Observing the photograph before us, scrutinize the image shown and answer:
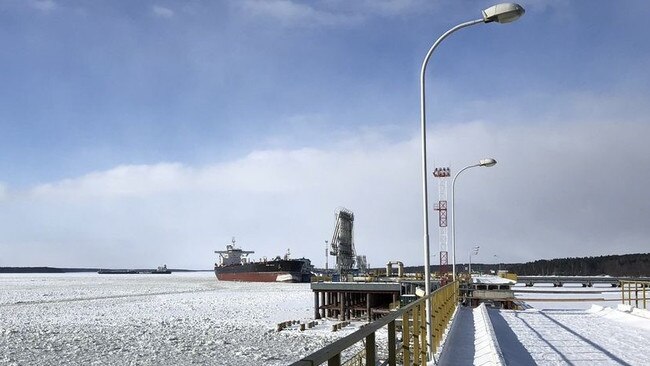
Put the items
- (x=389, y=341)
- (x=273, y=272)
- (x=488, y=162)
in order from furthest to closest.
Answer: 1. (x=273, y=272)
2. (x=488, y=162)
3. (x=389, y=341)

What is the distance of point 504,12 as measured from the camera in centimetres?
1145

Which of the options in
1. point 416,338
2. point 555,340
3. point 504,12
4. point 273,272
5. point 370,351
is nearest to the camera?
point 370,351

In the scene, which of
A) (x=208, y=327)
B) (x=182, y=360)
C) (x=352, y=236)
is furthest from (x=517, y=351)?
(x=352, y=236)

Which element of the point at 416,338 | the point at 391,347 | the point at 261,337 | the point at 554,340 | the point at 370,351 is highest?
the point at 370,351

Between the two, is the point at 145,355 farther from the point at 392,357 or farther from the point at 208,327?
the point at 392,357

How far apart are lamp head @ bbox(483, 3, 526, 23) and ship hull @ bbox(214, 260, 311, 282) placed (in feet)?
316

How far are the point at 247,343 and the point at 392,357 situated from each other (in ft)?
59.0

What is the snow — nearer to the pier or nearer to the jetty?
the jetty

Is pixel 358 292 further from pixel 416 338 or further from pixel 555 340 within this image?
pixel 416 338

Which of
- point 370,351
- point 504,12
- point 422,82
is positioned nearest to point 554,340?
point 422,82

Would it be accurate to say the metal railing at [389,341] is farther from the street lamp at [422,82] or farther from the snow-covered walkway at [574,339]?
the snow-covered walkway at [574,339]

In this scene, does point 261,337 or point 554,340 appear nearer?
point 554,340

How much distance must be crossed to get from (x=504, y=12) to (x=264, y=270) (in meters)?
101

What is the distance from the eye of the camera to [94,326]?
29.4 m
